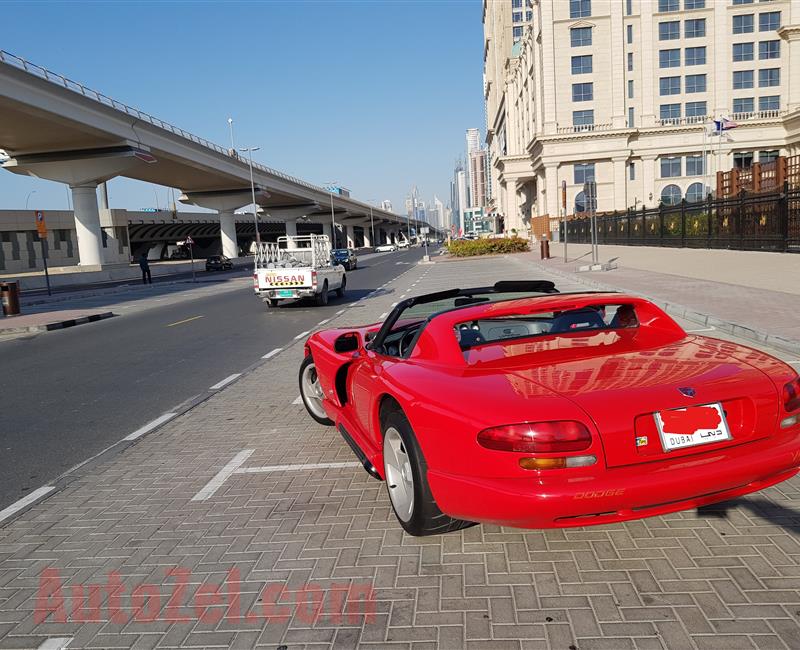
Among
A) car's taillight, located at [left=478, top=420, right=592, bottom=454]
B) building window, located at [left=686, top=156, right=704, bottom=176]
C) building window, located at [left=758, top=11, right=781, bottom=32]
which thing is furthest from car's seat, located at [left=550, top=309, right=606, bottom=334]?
building window, located at [left=758, top=11, right=781, bottom=32]

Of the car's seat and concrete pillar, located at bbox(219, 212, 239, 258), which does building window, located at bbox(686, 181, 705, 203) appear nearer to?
concrete pillar, located at bbox(219, 212, 239, 258)

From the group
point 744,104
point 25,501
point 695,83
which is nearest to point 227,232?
point 695,83

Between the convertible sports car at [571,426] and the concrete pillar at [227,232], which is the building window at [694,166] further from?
the convertible sports car at [571,426]

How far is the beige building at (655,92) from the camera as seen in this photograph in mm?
63312

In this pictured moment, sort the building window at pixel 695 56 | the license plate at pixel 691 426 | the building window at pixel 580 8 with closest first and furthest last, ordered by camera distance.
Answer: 1. the license plate at pixel 691 426
2. the building window at pixel 580 8
3. the building window at pixel 695 56

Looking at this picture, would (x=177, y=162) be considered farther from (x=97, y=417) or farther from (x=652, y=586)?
(x=652, y=586)

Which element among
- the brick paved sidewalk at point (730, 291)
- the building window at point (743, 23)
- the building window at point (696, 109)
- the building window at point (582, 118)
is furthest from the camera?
the building window at point (696, 109)

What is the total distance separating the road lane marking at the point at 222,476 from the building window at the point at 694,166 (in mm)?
70312

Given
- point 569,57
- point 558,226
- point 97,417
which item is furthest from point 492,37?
point 97,417

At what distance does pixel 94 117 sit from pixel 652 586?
43206 mm

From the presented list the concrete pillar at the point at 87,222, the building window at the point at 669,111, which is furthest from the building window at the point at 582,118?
the concrete pillar at the point at 87,222

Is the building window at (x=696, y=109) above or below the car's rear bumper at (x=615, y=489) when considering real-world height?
above

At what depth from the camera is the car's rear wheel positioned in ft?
21.0

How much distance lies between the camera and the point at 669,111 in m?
67.2
